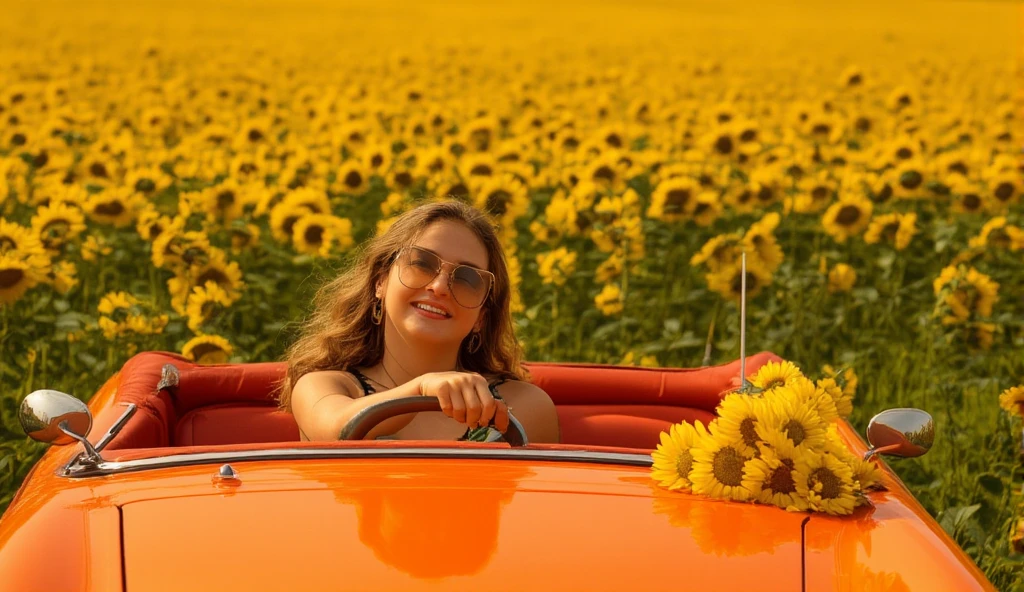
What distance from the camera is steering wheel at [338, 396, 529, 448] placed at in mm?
3127

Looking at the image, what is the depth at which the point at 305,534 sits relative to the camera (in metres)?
Result: 2.62

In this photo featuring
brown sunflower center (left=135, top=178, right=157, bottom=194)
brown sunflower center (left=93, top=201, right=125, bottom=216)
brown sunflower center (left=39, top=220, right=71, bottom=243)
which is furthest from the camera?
brown sunflower center (left=135, top=178, right=157, bottom=194)

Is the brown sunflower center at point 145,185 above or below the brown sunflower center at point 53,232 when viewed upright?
above

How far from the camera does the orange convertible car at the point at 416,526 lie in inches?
98.9

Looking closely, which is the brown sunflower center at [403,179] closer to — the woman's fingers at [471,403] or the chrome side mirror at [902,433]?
the woman's fingers at [471,403]

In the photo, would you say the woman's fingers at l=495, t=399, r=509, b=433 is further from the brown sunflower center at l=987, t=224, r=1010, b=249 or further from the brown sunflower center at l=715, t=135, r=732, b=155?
the brown sunflower center at l=715, t=135, r=732, b=155

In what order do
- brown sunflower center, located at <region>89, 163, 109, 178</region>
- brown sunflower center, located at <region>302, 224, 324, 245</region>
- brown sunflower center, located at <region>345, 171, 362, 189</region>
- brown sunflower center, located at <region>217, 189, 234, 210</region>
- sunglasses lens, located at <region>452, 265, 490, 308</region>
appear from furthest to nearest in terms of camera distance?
1. brown sunflower center, located at <region>345, 171, 362, 189</region>
2. brown sunflower center, located at <region>89, 163, 109, 178</region>
3. brown sunflower center, located at <region>217, 189, 234, 210</region>
4. brown sunflower center, located at <region>302, 224, 324, 245</region>
5. sunglasses lens, located at <region>452, 265, 490, 308</region>

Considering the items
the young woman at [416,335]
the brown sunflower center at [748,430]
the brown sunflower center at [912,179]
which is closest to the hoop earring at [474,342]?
the young woman at [416,335]

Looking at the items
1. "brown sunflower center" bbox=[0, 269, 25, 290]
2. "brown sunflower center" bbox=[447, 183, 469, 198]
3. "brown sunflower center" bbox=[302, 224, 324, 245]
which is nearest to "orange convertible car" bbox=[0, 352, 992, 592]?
"brown sunflower center" bbox=[0, 269, 25, 290]

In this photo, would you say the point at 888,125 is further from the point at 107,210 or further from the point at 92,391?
the point at 92,391

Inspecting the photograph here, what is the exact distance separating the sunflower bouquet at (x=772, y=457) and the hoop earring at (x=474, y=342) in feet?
4.05

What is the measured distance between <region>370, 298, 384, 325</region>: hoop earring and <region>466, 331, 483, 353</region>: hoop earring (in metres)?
0.26

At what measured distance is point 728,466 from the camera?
2.85m

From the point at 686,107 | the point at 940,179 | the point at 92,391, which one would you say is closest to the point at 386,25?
the point at 686,107
